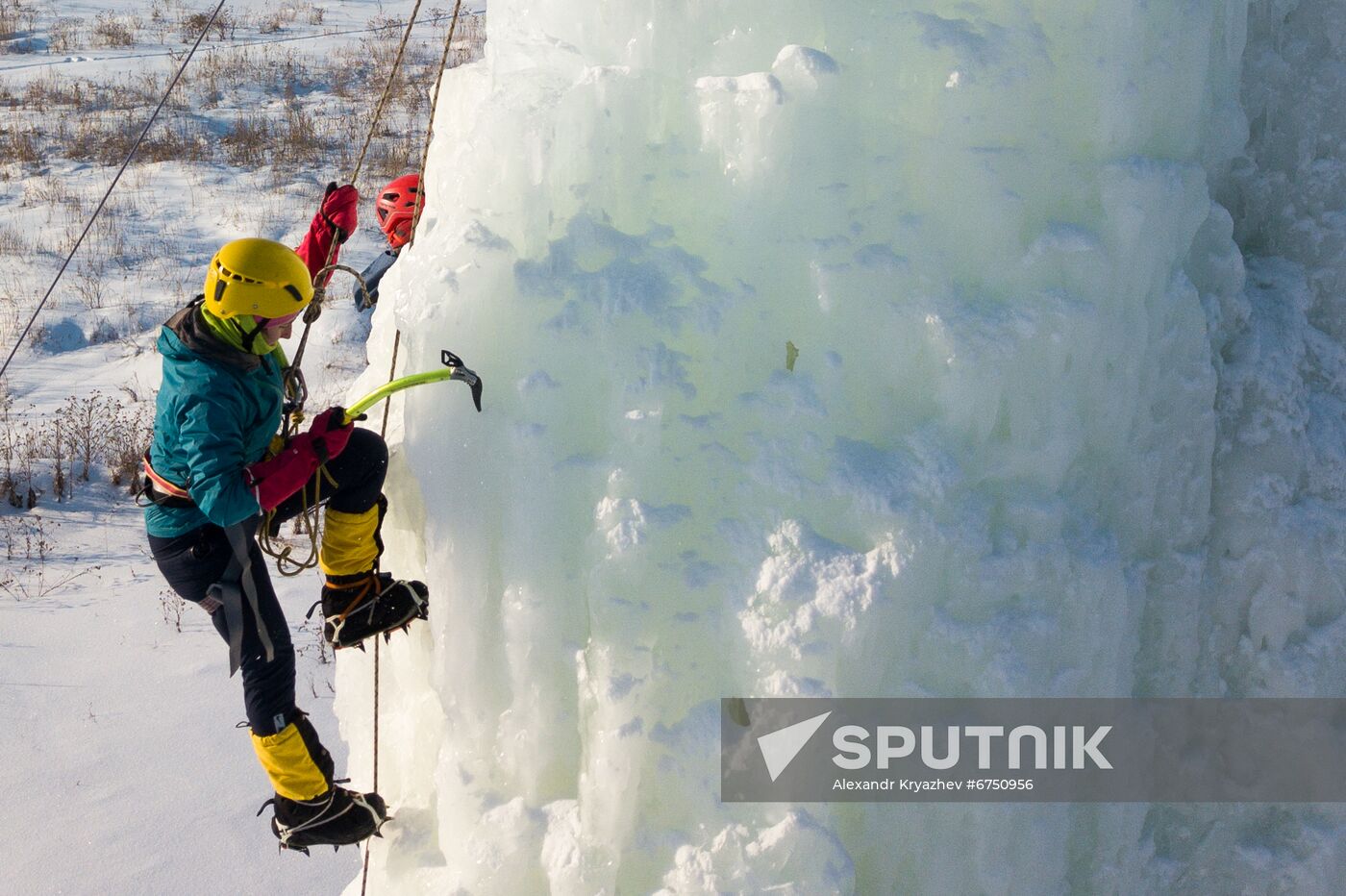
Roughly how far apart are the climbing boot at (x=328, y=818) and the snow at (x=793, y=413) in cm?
15

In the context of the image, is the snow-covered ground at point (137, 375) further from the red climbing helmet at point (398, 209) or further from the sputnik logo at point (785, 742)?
the red climbing helmet at point (398, 209)

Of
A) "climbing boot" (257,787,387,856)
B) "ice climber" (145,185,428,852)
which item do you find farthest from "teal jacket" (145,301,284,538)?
"climbing boot" (257,787,387,856)

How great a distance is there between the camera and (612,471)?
3.06m

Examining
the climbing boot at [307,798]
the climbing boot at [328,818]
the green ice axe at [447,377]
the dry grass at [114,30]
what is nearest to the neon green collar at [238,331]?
the green ice axe at [447,377]

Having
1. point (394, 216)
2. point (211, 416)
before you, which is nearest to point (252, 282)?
point (211, 416)

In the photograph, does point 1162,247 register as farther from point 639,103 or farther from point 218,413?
point 218,413

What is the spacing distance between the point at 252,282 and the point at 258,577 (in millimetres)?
876

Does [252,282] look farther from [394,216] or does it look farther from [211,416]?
[394,216]

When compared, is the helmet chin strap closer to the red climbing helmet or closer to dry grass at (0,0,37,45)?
the red climbing helmet

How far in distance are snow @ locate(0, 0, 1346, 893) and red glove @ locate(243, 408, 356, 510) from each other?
21 centimetres

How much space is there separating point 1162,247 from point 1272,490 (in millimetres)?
918

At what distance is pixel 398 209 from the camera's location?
563cm

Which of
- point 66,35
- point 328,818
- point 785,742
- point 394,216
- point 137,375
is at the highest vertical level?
point 394,216

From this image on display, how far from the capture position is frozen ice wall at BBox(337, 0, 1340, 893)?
3.02 meters
